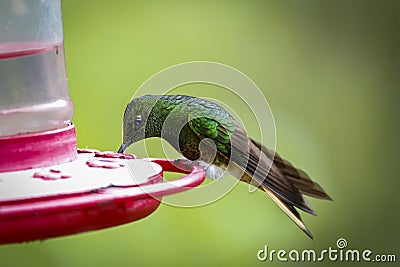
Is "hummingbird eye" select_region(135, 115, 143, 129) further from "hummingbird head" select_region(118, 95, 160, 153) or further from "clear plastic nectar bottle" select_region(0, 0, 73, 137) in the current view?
"clear plastic nectar bottle" select_region(0, 0, 73, 137)

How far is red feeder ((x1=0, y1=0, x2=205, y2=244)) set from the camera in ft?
6.25


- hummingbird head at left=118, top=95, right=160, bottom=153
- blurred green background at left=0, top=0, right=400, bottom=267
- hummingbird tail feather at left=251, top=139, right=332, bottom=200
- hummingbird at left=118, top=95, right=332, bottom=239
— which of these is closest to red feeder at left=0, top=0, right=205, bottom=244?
hummingbird head at left=118, top=95, right=160, bottom=153

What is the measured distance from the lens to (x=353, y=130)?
16.9ft

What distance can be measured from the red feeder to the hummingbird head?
1.39 feet

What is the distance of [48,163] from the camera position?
2.35 meters

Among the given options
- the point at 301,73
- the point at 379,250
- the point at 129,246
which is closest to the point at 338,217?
the point at 379,250

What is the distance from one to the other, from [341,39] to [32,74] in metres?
3.11

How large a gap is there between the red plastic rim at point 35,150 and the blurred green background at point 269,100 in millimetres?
1562

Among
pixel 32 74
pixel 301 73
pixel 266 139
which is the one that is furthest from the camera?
pixel 301 73

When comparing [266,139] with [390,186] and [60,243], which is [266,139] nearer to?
[60,243]

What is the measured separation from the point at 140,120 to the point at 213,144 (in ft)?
1.10

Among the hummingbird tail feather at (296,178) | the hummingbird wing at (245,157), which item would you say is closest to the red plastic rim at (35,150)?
the hummingbird wing at (245,157)

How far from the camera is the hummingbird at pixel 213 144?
3252 millimetres

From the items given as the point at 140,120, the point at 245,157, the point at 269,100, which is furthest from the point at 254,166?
the point at 269,100
